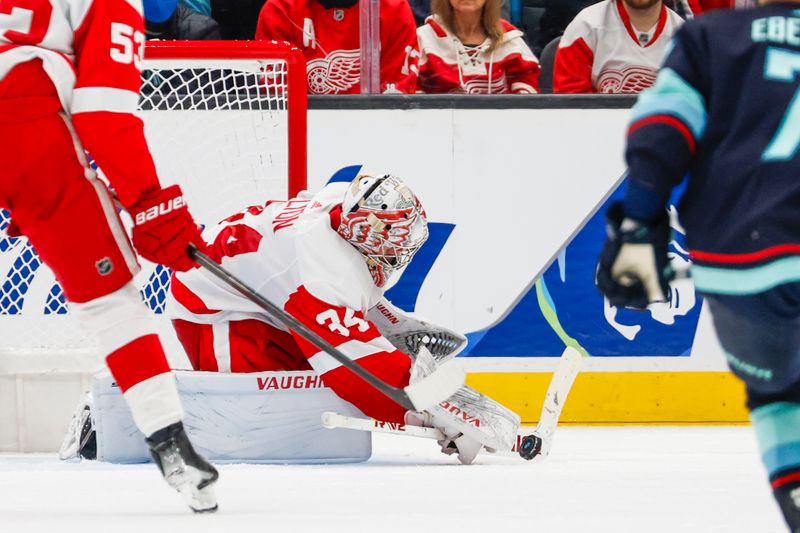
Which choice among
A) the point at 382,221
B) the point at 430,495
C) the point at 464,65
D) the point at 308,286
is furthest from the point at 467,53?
the point at 430,495

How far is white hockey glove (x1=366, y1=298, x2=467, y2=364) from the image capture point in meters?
3.57

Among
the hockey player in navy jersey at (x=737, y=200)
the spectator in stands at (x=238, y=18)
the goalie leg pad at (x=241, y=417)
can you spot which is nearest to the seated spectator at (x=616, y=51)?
the spectator in stands at (x=238, y=18)

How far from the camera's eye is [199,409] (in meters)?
3.32

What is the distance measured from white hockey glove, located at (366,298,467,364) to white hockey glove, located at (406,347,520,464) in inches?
9.9

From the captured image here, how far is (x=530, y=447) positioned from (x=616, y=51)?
1705mm

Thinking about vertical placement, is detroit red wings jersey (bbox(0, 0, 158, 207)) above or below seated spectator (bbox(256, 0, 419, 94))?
above

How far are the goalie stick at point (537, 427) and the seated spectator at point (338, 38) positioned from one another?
1283mm

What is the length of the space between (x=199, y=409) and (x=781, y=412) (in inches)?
74.8

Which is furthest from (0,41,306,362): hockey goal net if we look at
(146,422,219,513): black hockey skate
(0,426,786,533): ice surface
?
(146,422,219,513): black hockey skate

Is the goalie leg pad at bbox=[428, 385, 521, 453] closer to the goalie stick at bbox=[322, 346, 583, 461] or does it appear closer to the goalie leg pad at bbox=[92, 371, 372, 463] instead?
the goalie stick at bbox=[322, 346, 583, 461]

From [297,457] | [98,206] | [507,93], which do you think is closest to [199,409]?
[297,457]

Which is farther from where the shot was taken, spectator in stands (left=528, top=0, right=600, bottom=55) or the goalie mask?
spectator in stands (left=528, top=0, right=600, bottom=55)

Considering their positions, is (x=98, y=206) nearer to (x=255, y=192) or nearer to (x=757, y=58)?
(x=757, y=58)

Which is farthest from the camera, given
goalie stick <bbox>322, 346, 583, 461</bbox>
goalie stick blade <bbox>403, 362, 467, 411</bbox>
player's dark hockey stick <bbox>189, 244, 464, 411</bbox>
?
goalie stick <bbox>322, 346, 583, 461</bbox>
